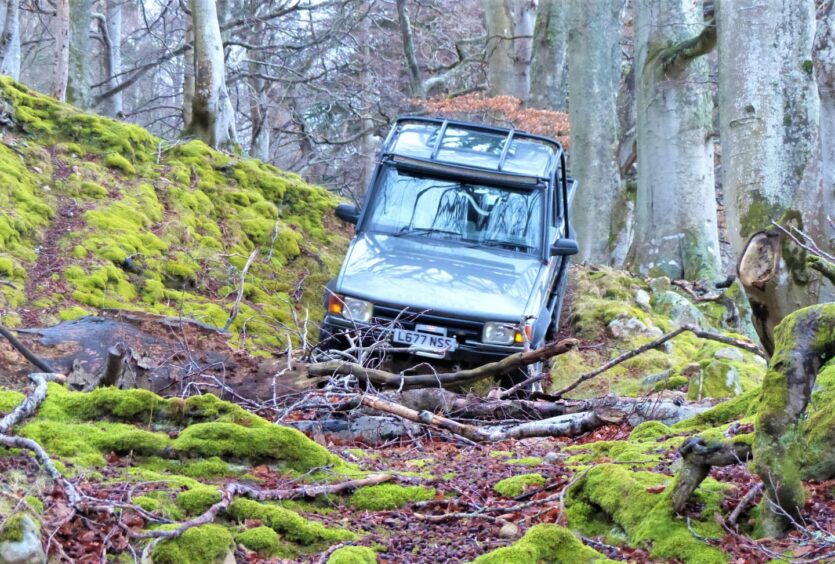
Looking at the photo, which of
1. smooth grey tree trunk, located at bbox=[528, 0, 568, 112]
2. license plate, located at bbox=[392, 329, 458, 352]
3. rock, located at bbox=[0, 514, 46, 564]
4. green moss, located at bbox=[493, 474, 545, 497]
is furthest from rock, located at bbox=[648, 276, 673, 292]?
rock, located at bbox=[0, 514, 46, 564]

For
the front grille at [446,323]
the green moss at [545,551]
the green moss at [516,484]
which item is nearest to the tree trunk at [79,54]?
the front grille at [446,323]

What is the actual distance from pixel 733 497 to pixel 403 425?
9.06 ft

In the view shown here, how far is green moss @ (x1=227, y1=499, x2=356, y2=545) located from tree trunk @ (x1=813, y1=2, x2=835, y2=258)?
15.9 ft

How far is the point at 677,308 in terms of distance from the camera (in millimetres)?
13234

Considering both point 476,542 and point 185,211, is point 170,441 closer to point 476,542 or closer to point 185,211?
point 476,542

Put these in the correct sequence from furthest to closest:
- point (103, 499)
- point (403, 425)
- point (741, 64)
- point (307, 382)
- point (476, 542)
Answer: point (741, 64), point (307, 382), point (403, 425), point (476, 542), point (103, 499)

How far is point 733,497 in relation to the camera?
3932mm

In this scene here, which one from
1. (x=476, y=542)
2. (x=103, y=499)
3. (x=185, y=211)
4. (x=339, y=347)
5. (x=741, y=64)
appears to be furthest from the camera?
(x=185, y=211)

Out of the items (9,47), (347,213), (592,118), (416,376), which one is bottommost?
(416,376)

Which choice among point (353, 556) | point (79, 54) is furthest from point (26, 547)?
point (79, 54)

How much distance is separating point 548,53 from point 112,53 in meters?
10.2

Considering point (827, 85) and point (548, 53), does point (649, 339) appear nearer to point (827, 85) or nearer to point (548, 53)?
point (827, 85)

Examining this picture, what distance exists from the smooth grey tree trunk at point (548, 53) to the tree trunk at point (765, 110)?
480 inches

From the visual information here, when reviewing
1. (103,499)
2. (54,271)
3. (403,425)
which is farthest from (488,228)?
(103,499)
